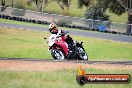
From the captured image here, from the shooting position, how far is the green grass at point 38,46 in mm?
22281

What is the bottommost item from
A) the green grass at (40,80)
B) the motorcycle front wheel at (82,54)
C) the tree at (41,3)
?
the motorcycle front wheel at (82,54)

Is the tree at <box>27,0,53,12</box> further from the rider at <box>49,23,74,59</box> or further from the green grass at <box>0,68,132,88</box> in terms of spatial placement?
the green grass at <box>0,68,132,88</box>

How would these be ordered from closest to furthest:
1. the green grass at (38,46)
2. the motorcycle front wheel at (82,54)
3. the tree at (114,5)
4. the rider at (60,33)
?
the rider at (60,33) → the motorcycle front wheel at (82,54) → the green grass at (38,46) → the tree at (114,5)

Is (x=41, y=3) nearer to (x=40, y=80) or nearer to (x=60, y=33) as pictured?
(x=60, y=33)

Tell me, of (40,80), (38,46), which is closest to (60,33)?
(38,46)

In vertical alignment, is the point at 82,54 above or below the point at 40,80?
below

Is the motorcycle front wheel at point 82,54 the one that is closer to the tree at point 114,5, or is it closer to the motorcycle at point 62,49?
the motorcycle at point 62,49

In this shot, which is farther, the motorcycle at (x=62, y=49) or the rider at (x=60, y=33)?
the motorcycle at (x=62, y=49)

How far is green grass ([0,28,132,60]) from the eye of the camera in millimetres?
22281

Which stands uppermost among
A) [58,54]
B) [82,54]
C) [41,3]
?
[41,3]

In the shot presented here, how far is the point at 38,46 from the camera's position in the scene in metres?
23.5

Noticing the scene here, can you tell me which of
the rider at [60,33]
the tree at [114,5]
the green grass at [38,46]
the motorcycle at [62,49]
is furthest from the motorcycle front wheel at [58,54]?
the tree at [114,5]

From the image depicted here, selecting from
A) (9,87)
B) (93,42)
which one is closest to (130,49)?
(93,42)

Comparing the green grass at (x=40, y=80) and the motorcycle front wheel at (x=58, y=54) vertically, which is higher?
the green grass at (x=40, y=80)
